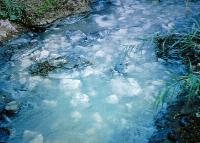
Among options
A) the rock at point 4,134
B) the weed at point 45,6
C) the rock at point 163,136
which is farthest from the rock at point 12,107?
the weed at point 45,6

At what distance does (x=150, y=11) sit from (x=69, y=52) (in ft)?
4.99

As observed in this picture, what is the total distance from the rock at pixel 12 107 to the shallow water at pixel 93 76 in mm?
70

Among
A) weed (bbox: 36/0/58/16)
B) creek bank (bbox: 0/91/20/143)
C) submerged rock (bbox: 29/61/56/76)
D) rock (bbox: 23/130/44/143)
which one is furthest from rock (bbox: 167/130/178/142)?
weed (bbox: 36/0/58/16)

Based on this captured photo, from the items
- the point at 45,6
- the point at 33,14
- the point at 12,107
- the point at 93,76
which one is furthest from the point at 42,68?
the point at 45,6

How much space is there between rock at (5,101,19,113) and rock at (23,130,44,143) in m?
0.34

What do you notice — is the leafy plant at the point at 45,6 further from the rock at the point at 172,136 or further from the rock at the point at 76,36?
the rock at the point at 172,136

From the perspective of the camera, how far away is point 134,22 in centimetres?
484

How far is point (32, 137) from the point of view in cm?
310

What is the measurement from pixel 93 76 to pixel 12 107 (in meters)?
0.96

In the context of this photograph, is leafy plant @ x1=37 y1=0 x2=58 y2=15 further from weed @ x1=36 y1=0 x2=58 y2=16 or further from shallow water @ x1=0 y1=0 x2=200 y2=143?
shallow water @ x1=0 y1=0 x2=200 y2=143

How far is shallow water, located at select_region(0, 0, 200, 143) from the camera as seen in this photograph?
10.4 feet

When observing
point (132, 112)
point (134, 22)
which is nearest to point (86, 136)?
point (132, 112)

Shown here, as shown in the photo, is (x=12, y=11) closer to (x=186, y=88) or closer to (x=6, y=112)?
(x=6, y=112)

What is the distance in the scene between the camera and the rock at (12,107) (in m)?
3.40
